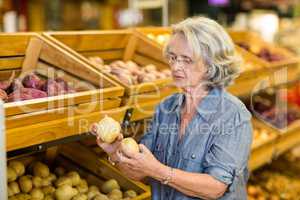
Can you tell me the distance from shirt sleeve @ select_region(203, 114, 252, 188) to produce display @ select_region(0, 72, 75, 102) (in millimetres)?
803

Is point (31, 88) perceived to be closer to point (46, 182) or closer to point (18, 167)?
point (18, 167)

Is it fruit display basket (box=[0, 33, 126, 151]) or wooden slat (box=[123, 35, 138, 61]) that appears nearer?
fruit display basket (box=[0, 33, 126, 151])

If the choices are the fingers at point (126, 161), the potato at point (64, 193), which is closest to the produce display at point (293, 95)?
the potato at point (64, 193)

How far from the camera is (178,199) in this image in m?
2.08

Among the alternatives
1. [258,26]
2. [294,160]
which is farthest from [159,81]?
[258,26]

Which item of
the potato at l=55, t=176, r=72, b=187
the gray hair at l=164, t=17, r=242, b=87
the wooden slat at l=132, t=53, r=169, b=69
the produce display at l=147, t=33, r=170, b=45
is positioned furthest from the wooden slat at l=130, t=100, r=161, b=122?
the produce display at l=147, t=33, r=170, b=45

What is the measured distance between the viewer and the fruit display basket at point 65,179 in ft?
7.92

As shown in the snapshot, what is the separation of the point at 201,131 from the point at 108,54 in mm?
1384

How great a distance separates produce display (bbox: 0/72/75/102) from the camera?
2131mm

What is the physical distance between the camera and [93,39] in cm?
300

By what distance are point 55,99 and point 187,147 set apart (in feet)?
2.04

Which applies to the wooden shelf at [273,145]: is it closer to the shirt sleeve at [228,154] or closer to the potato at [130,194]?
the potato at [130,194]

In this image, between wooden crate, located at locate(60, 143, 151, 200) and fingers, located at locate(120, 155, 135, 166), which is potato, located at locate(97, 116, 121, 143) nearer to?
fingers, located at locate(120, 155, 135, 166)

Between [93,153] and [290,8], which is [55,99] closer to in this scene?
[93,153]
